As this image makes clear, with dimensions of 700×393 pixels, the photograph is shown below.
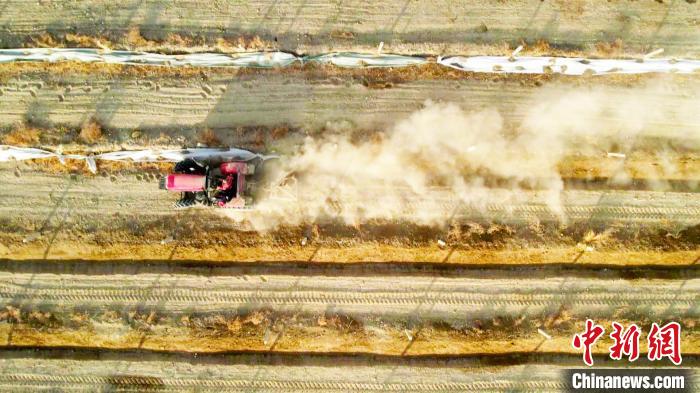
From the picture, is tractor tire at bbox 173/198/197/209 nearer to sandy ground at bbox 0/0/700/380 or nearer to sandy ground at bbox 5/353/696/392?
sandy ground at bbox 0/0/700/380

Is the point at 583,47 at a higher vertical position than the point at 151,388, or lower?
higher

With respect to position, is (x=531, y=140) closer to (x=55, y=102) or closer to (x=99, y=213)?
(x=99, y=213)

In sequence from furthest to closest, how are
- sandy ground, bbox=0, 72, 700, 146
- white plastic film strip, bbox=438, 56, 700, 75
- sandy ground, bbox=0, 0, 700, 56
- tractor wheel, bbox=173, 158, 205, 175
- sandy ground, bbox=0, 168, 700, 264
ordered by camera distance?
sandy ground, bbox=0, 0, 700, 56 → sandy ground, bbox=0, 72, 700, 146 → white plastic film strip, bbox=438, 56, 700, 75 → sandy ground, bbox=0, 168, 700, 264 → tractor wheel, bbox=173, 158, 205, 175

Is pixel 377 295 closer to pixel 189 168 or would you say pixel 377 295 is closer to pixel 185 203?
pixel 185 203

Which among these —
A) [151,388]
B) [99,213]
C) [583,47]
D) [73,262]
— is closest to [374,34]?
[583,47]

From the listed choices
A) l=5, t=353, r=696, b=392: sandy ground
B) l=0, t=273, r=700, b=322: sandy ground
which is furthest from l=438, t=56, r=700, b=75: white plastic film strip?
l=5, t=353, r=696, b=392: sandy ground

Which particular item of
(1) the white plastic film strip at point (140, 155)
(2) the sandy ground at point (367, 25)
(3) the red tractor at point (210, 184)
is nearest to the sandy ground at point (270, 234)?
(1) the white plastic film strip at point (140, 155)
